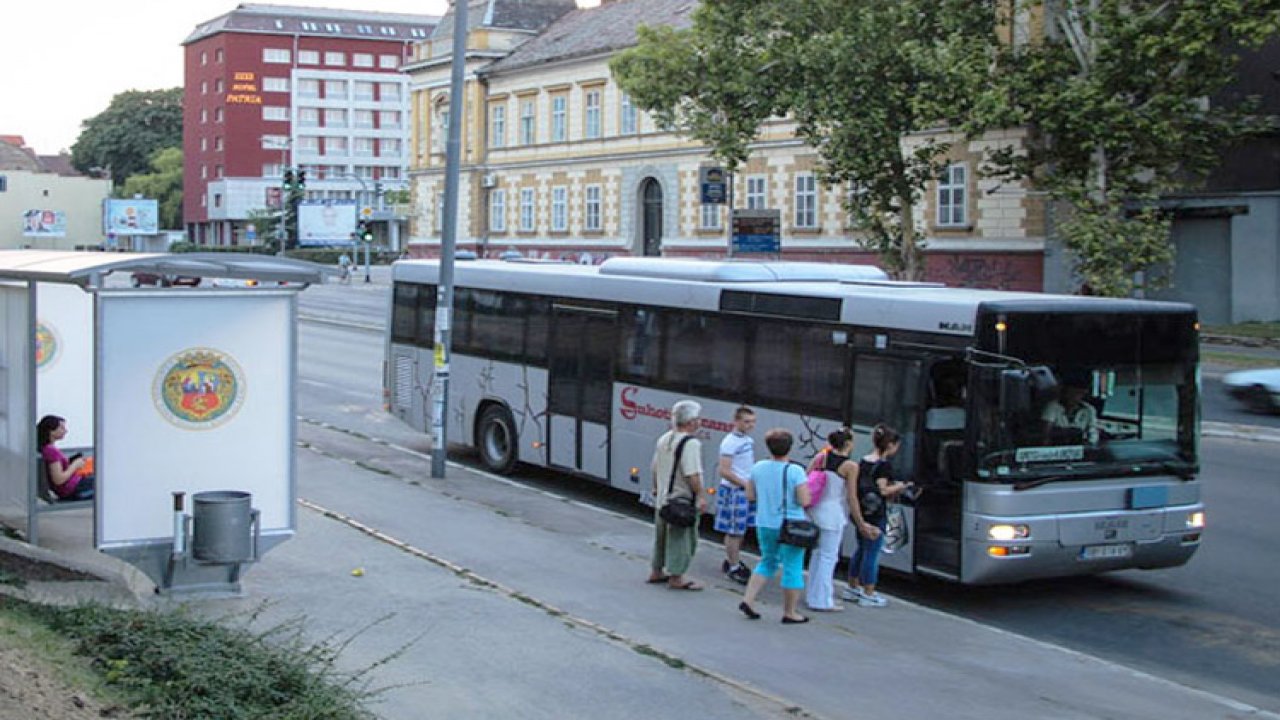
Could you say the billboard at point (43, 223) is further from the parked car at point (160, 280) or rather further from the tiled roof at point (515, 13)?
the parked car at point (160, 280)

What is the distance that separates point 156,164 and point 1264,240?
11778 centimetres

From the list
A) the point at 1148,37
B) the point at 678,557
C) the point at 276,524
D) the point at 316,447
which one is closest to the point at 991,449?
the point at 678,557

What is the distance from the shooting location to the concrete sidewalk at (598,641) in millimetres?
9422

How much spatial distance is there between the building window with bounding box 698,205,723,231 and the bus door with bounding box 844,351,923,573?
43847 mm

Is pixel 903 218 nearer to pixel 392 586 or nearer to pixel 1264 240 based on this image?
pixel 1264 240

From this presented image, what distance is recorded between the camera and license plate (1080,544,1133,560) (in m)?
12.5

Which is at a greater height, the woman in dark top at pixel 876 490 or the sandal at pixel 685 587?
the woman in dark top at pixel 876 490

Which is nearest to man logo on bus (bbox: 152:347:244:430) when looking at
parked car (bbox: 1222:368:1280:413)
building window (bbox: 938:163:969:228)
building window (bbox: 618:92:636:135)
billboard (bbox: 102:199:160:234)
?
parked car (bbox: 1222:368:1280:413)

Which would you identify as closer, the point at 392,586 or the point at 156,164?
the point at 392,586

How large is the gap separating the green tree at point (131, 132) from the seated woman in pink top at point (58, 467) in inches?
5535

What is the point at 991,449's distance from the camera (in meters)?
12.2

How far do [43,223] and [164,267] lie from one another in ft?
364

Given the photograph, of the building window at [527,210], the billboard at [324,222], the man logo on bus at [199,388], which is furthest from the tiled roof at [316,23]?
the man logo on bus at [199,388]

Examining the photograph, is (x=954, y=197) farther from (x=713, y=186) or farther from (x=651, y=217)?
(x=651, y=217)
